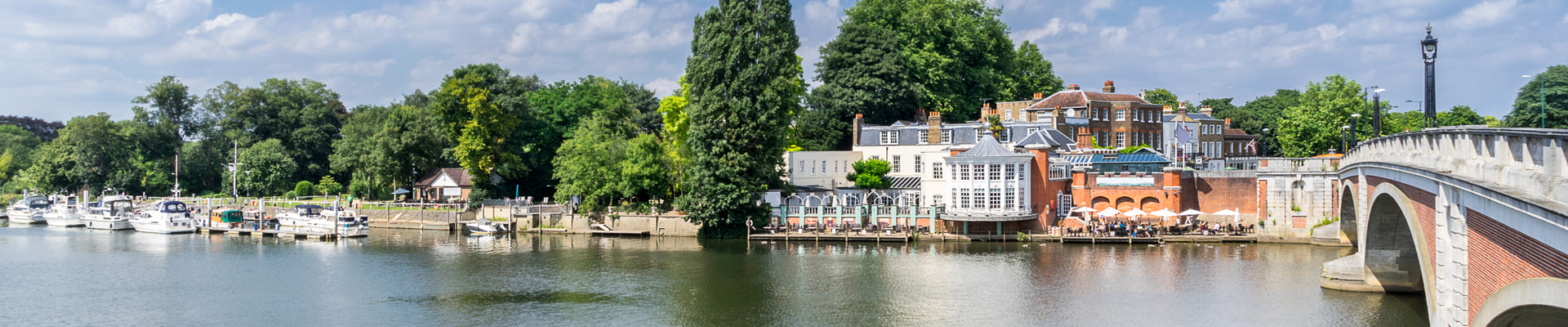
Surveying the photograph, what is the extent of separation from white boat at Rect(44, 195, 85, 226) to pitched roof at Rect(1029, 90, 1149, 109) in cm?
6113

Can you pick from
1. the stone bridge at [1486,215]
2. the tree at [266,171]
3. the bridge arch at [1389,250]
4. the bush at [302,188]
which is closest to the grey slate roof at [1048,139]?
the bridge arch at [1389,250]

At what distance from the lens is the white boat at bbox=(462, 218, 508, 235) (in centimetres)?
5488

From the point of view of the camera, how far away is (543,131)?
64.7m

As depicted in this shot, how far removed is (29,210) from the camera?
6812 centimetres

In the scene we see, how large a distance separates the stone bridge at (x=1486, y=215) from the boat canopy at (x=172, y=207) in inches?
2413

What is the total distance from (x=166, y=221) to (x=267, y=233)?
680 cm

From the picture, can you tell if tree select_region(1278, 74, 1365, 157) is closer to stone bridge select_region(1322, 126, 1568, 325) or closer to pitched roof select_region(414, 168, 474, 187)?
stone bridge select_region(1322, 126, 1568, 325)

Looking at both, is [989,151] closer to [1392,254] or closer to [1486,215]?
[1392,254]

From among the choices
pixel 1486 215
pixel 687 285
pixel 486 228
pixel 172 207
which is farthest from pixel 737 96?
pixel 172 207

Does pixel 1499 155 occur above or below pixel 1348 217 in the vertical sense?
above

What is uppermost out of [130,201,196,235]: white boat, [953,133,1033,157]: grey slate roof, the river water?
[953,133,1033,157]: grey slate roof

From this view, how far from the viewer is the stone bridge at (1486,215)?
10477mm

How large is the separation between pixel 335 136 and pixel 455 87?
26.6 meters

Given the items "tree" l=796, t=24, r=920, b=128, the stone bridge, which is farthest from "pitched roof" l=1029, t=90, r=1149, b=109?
the stone bridge
